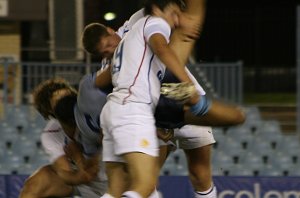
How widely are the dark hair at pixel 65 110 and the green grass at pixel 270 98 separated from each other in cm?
860

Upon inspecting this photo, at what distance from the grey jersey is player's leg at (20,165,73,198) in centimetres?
38

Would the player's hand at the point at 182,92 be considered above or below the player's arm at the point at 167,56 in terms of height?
below

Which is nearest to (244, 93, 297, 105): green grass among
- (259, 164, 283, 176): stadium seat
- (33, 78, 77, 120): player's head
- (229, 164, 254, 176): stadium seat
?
(259, 164, 283, 176): stadium seat

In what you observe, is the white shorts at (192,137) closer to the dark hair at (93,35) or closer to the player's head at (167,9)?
the dark hair at (93,35)

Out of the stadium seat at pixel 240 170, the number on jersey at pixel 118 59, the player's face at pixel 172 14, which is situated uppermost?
the player's face at pixel 172 14

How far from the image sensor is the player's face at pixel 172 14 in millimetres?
5316

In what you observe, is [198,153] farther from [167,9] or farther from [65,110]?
[167,9]

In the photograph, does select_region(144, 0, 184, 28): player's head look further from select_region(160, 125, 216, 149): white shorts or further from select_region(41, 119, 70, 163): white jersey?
select_region(41, 119, 70, 163): white jersey

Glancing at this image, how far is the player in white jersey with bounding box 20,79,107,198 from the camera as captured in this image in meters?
6.21

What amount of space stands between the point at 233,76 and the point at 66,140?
4.25m

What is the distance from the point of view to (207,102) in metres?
5.18

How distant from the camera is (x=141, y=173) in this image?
5.01m

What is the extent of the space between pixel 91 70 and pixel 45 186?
404cm

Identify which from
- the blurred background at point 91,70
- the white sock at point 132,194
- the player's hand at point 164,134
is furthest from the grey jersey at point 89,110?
the blurred background at point 91,70
